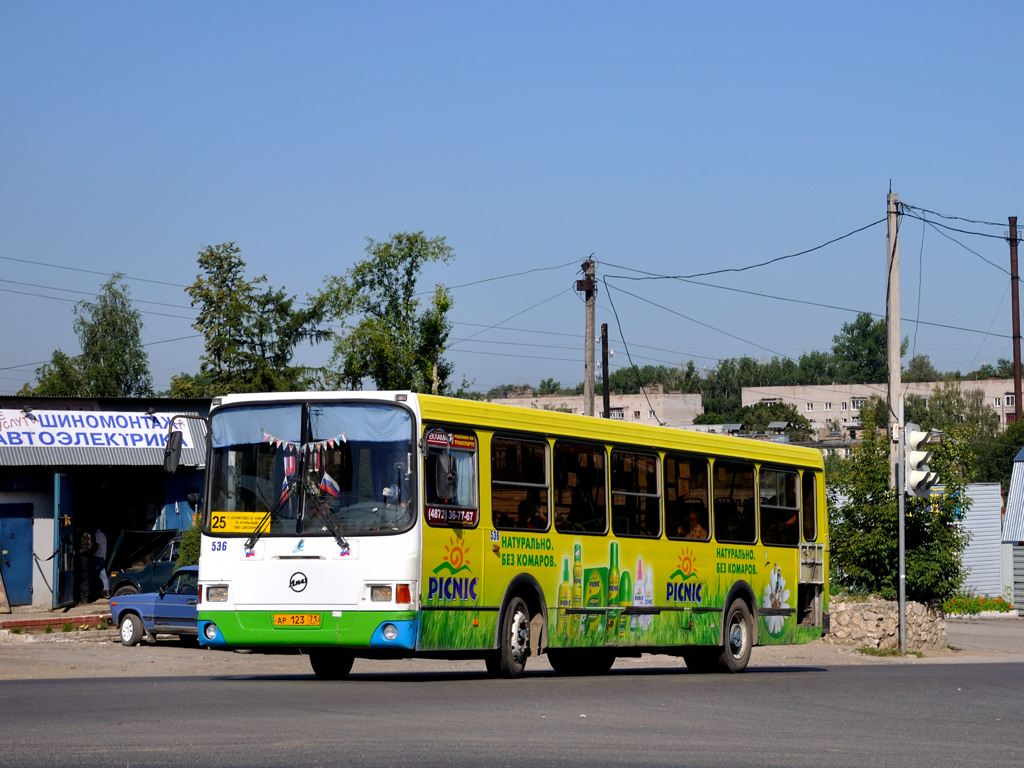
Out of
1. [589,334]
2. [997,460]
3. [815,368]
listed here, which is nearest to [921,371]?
[815,368]

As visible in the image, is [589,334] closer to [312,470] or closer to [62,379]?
[312,470]

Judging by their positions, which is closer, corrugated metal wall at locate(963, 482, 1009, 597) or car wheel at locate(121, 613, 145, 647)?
car wheel at locate(121, 613, 145, 647)

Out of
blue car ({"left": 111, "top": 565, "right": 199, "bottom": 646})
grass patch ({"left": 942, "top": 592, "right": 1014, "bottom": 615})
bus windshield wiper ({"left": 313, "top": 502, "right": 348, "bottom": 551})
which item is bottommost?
grass patch ({"left": 942, "top": 592, "right": 1014, "bottom": 615})

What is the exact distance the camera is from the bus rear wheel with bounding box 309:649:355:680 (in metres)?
14.8

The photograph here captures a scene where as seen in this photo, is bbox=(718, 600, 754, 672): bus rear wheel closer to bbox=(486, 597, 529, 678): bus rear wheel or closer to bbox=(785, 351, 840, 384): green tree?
bbox=(486, 597, 529, 678): bus rear wheel

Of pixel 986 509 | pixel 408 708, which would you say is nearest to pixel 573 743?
pixel 408 708

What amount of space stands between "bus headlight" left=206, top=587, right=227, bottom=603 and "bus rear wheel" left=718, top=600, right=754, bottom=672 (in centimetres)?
688

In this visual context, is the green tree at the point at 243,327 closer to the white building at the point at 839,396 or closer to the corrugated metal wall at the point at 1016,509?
the corrugated metal wall at the point at 1016,509

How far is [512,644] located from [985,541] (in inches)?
1408

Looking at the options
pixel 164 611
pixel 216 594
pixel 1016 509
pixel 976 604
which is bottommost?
pixel 976 604

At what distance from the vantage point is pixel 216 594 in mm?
13680

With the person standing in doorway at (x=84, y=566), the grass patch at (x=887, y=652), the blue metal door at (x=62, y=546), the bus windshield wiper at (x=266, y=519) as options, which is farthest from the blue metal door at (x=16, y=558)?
the bus windshield wiper at (x=266, y=519)

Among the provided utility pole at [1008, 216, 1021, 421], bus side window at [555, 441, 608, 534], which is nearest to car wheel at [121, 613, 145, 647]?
bus side window at [555, 441, 608, 534]

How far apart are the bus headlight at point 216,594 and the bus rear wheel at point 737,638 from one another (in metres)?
6.88
